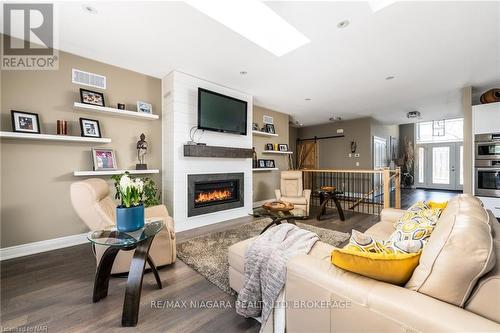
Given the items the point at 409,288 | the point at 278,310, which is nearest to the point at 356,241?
the point at 409,288

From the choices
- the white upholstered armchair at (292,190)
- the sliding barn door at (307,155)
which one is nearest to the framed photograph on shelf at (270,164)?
the white upholstered armchair at (292,190)

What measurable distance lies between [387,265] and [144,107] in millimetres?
3880

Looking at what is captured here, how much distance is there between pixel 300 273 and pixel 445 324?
60 centimetres

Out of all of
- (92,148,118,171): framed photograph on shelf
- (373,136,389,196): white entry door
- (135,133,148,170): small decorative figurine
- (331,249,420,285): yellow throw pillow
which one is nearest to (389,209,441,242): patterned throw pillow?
(331,249,420,285): yellow throw pillow

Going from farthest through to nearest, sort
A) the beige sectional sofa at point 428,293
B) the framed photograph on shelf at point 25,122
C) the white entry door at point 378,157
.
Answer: the white entry door at point 378,157
the framed photograph on shelf at point 25,122
the beige sectional sofa at point 428,293

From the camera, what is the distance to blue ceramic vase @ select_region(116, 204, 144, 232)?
65.0 inches

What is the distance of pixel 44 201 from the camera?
9.14ft

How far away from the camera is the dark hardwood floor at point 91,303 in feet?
4.99

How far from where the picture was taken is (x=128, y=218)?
5.48ft

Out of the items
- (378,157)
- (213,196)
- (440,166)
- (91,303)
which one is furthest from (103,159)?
(440,166)

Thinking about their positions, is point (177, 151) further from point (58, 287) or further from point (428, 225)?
point (428, 225)

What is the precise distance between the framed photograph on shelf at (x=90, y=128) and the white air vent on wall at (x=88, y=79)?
55cm

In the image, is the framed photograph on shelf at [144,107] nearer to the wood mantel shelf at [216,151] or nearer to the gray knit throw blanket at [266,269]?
the wood mantel shelf at [216,151]

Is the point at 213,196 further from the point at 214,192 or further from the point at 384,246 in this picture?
the point at 384,246
